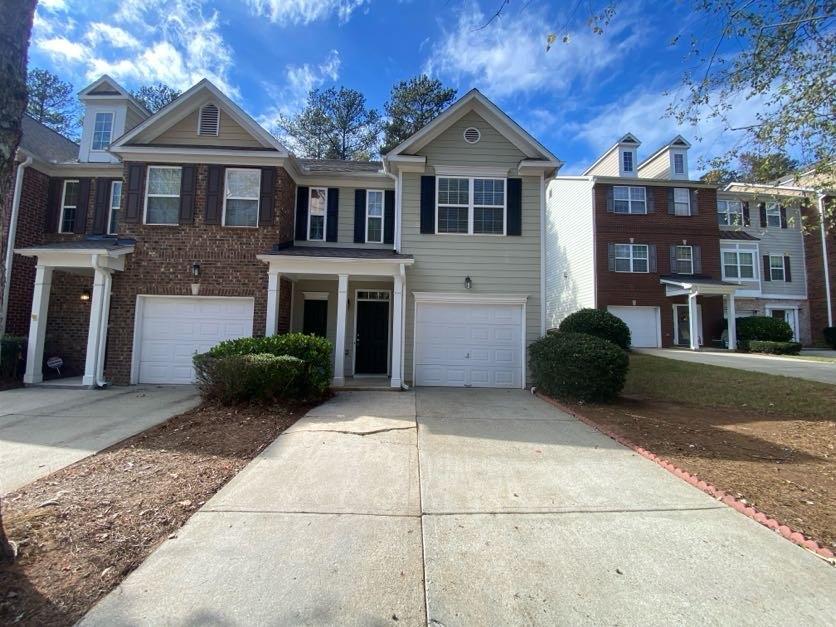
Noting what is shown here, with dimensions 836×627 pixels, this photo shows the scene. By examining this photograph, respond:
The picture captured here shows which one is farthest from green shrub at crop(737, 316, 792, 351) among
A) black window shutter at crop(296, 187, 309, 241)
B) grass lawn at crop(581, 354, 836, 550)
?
black window shutter at crop(296, 187, 309, 241)

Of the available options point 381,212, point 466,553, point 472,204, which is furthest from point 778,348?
point 466,553

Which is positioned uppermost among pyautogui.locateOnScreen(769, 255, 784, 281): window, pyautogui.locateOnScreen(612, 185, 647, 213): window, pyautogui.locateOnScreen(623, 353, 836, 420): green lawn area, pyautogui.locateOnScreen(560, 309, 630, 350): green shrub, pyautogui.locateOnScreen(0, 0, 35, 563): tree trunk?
pyautogui.locateOnScreen(612, 185, 647, 213): window

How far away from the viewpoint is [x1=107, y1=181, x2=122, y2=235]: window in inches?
442

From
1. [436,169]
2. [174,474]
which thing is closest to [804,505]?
[174,474]

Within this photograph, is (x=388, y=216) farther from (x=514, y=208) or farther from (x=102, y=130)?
(x=102, y=130)

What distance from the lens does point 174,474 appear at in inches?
165

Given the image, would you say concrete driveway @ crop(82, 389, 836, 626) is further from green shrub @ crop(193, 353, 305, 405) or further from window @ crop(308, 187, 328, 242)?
window @ crop(308, 187, 328, 242)

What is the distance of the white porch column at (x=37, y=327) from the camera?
949 cm

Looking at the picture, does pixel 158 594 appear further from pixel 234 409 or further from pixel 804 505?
pixel 804 505

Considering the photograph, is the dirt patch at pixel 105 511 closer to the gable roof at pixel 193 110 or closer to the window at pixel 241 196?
the window at pixel 241 196

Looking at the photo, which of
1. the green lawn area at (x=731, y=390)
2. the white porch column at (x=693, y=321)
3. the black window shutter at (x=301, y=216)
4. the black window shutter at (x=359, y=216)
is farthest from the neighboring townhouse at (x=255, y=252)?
the white porch column at (x=693, y=321)

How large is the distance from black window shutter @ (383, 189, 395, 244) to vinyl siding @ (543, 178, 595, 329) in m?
9.60

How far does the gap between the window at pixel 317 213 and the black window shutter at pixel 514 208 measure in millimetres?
5043

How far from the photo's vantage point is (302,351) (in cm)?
787
